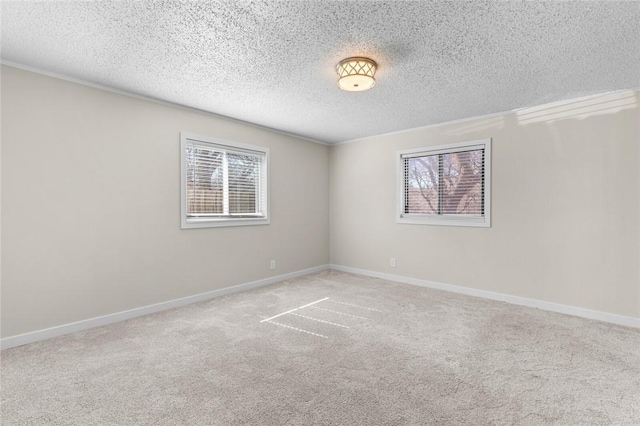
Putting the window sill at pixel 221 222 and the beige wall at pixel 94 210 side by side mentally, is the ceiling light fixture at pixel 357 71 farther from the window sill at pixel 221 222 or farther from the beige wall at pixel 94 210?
the window sill at pixel 221 222

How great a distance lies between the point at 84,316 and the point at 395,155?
438 centimetres

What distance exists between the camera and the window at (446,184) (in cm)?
407

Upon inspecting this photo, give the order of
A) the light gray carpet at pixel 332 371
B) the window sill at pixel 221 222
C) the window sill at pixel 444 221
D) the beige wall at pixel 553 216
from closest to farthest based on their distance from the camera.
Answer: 1. the light gray carpet at pixel 332 371
2. the beige wall at pixel 553 216
3. the window sill at pixel 221 222
4. the window sill at pixel 444 221

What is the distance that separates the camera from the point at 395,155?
4.84m

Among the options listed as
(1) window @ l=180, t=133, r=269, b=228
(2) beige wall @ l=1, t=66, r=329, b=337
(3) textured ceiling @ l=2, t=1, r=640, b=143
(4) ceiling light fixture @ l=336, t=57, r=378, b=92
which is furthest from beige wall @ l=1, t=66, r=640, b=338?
(4) ceiling light fixture @ l=336, t=57, r=378, b=92

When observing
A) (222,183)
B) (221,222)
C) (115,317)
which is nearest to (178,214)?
(221,222)

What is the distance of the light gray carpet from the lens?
1758 millimetres

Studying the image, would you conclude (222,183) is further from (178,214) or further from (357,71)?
(357,71)

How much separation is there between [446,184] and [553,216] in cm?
132

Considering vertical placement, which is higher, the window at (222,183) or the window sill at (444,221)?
the window at (222,183)

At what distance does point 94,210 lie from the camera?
299 cm

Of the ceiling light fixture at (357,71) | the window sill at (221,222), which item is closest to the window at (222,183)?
the window sill at (221,222)

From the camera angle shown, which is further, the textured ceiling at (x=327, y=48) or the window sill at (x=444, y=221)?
the window sill at (x=444, y=221)

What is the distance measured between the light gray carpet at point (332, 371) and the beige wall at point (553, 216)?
455 mm
